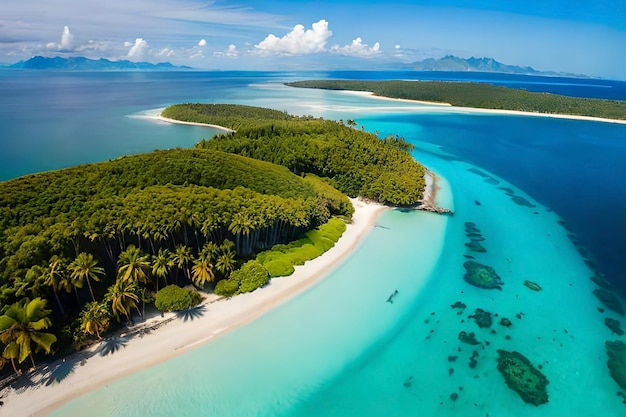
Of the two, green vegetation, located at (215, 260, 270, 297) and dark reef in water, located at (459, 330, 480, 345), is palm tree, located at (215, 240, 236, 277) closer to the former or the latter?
green vegetation, located at (215, 260, 270, 297)

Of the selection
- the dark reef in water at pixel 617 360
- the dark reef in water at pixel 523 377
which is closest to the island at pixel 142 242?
the dark reef in water at pixel 523 377

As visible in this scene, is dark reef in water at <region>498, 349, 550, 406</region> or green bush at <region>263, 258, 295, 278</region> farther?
green bush at <region>263, 258, 295, 278</region>

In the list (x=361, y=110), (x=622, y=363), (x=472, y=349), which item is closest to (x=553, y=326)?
(x=622, y=363)

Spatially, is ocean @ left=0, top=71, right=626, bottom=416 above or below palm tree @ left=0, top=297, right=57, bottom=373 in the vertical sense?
below

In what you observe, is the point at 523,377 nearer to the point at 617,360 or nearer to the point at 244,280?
the point at 617,360

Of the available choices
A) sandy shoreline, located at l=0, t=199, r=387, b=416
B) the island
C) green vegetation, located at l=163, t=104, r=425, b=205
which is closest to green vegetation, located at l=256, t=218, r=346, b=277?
the island

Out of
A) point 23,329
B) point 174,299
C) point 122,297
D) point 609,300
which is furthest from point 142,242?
point 609,300

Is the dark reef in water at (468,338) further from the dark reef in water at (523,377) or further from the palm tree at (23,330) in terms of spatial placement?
the palm tree at (23,330)
